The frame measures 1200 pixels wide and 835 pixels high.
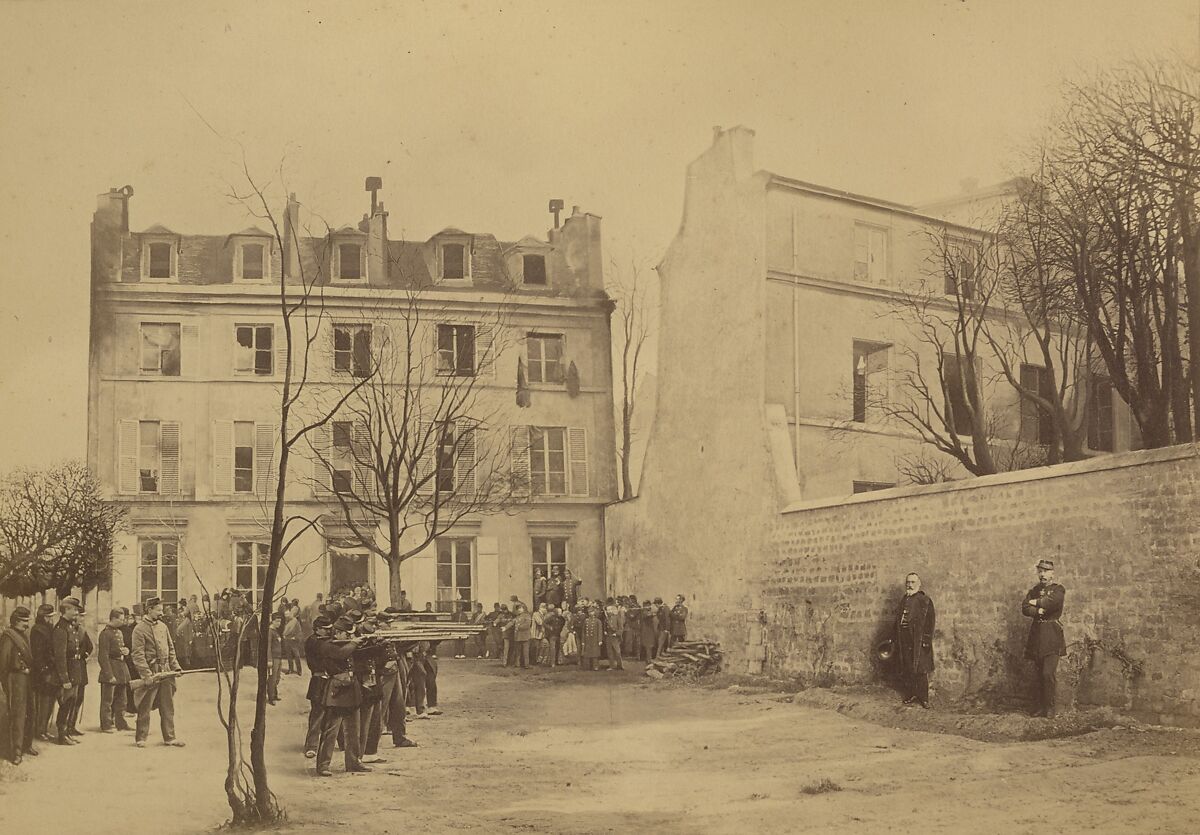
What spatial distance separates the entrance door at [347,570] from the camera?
630 centimetres

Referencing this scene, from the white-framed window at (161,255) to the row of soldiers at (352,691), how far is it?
197 cm

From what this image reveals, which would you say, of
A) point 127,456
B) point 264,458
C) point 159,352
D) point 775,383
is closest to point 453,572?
point 264,458

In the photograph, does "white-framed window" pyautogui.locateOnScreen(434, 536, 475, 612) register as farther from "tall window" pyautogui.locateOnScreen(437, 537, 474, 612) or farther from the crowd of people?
the crowd of people

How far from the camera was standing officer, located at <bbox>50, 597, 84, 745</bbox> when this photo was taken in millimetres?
6086

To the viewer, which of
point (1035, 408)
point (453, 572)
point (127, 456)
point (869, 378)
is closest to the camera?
point (127, 456)

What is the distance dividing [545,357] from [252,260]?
65.3 inches

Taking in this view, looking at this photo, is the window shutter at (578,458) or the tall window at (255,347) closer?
the tall window at (255,347)

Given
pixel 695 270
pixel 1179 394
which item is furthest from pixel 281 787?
pixel 1179 394

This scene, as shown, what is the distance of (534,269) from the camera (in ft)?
20.9

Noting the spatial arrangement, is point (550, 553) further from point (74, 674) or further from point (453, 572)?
point (74, 674)

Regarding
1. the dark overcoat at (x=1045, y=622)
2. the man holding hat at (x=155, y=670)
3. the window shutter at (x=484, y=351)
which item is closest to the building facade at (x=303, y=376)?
the window shutter at (x=484, y=351)

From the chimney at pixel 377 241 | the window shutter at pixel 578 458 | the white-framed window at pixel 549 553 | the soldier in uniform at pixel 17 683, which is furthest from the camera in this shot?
the white-framed window at pixel 549 553

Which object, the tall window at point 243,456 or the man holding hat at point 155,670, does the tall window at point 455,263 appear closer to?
the tall window at point 243,456

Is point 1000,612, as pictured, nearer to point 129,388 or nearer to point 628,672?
point 628,672
